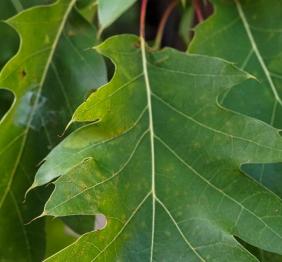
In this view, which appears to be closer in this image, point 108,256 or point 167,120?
point 108,256

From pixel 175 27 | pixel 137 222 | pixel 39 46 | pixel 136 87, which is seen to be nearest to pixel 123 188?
pixel 137 222

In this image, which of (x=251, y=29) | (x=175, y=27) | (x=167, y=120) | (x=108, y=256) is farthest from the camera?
(x=175, y=27)

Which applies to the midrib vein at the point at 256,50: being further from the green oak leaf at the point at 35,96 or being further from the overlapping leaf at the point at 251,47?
the green oak leaf at the point at 35,96

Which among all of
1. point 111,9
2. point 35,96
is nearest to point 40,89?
point 35,96

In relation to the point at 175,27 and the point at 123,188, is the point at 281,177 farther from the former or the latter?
the point at 175,27

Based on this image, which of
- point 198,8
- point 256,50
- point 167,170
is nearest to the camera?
point 167,170

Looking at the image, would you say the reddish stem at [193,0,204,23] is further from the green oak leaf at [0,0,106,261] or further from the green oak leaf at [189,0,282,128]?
the green oak leaf at [0,0,106,261]

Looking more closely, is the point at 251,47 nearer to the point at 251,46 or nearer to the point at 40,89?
the point at 251,46
